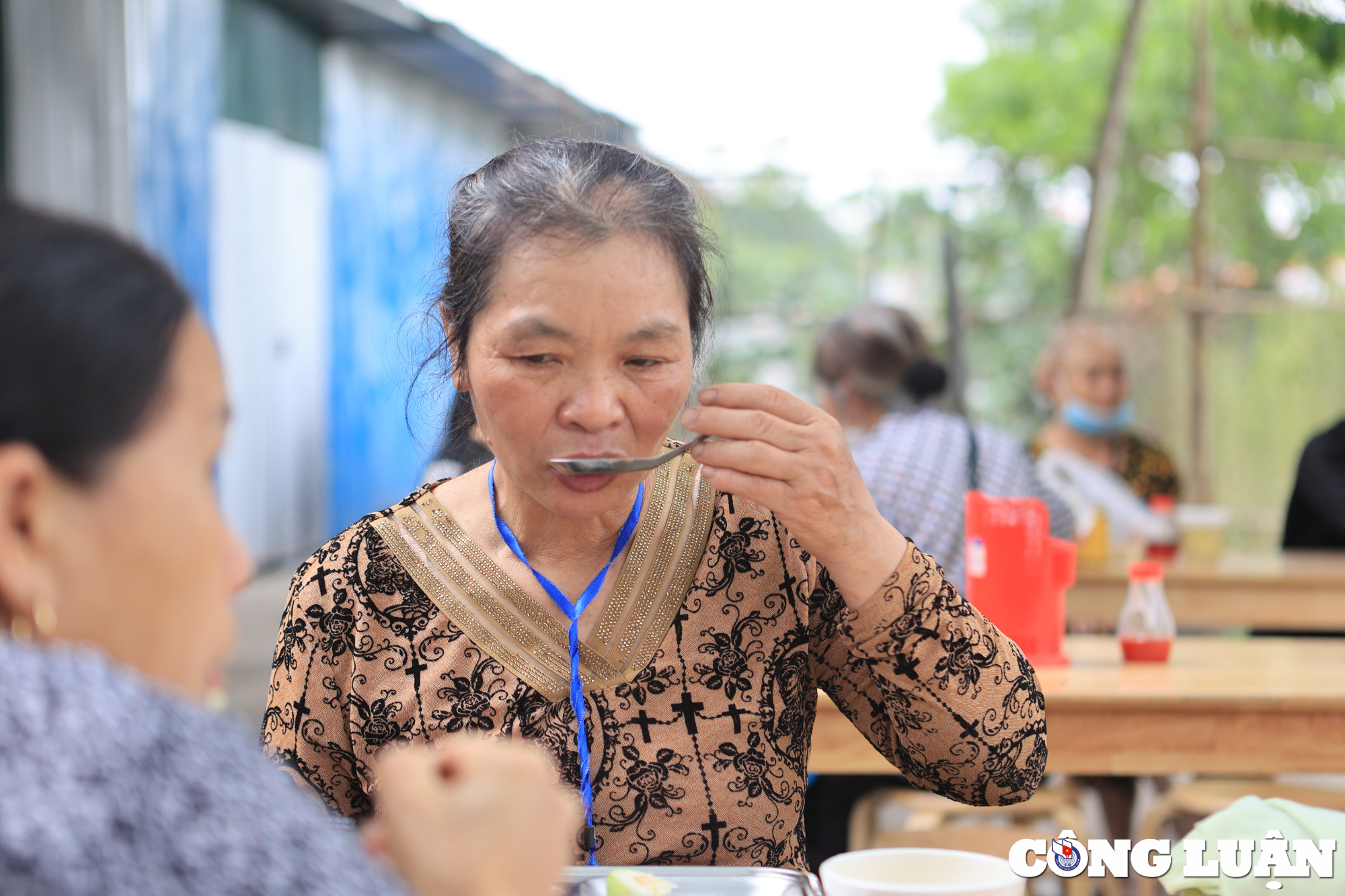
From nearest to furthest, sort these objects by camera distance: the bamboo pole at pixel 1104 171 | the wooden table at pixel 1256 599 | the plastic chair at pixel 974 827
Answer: the plastic chair at pixel 974 827 → the wooden table at pixel 1256 599 → the bamboo pole at pixel 1104 171

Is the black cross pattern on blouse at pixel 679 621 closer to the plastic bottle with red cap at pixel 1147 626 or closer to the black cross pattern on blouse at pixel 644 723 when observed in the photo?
the black cross pattern on blouse at pixel 644 723

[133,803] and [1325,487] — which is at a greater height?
[1325,487]

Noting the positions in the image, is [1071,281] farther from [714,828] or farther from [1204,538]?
[714,828]

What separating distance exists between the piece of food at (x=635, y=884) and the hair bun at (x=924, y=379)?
293 cm

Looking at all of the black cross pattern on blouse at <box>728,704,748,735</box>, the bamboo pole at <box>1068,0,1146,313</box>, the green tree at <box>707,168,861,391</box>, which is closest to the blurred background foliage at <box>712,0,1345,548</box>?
the green tree at <box>707,168,861,391</box>

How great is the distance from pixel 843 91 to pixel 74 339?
994 cm

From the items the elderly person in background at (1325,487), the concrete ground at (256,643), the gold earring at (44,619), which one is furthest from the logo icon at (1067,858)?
the elderly person in background at (1325,487)

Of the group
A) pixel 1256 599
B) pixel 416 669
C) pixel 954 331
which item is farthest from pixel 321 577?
pixel 954 331

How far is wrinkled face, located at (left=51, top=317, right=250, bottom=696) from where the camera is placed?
791mm

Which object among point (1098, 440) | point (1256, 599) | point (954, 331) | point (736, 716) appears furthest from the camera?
point (954, 331)

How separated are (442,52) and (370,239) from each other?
181 cm

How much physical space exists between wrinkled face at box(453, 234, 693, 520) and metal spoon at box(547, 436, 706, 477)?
17mm

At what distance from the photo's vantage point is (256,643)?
7371 mm

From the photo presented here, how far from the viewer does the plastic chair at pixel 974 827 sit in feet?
8.61
